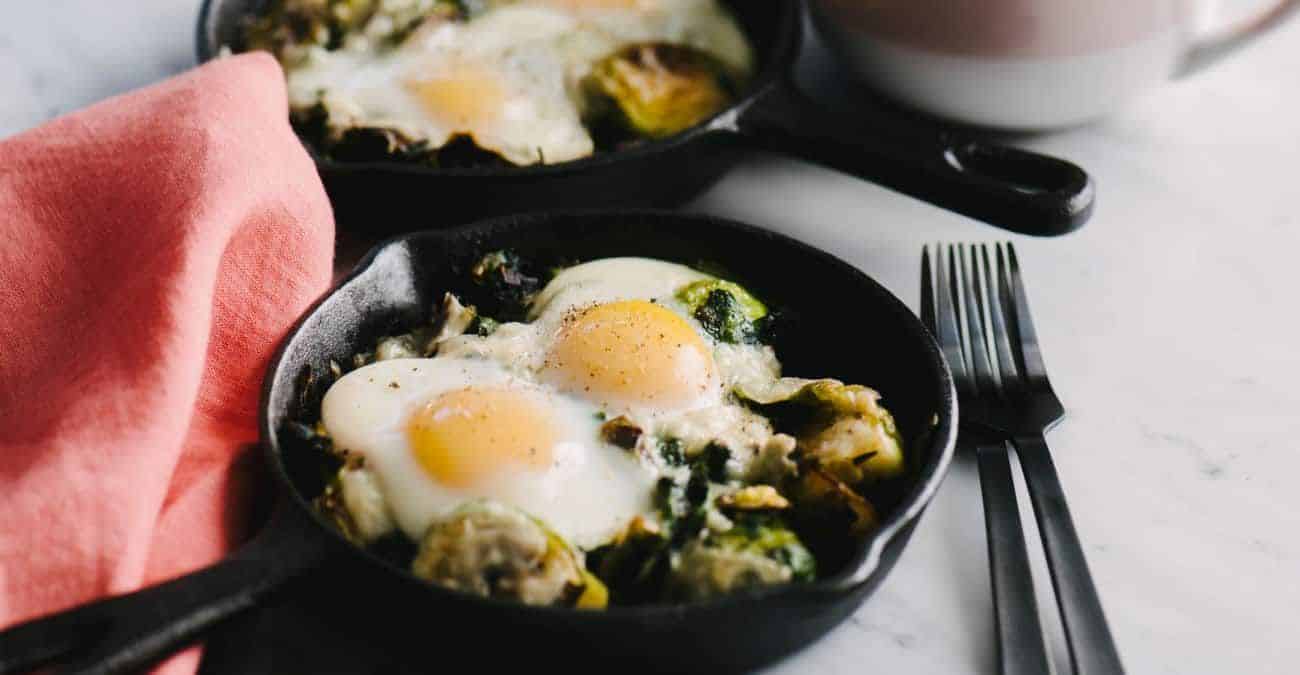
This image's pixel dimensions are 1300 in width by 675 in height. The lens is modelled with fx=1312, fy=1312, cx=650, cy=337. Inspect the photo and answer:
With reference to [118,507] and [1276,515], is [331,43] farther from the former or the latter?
[1276,515]

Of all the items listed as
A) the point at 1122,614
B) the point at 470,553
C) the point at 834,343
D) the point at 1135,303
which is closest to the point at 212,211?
the point at 470,553

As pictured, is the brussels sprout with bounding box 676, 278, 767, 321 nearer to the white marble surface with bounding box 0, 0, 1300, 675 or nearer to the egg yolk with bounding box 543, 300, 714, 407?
the egg yolk with bounding box 543, 300, 714, 407

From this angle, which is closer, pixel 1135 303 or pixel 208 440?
pixel 208 440

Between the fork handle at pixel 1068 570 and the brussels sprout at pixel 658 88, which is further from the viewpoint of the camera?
the brussels sprout at pixel 658 88

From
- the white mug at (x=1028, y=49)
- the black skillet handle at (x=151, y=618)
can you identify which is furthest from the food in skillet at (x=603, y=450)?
the white mug at (x=1028, y=49)

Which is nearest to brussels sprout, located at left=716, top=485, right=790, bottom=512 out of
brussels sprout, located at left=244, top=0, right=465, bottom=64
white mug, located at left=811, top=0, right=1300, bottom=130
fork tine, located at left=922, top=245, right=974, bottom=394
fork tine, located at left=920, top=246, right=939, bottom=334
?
fork tine, located at left=922, top=245, right=974, bottom=394

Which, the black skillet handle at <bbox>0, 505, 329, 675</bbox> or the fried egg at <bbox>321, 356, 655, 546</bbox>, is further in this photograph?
the fried egg at <bbox>321, 356, 655, 546</bbox>

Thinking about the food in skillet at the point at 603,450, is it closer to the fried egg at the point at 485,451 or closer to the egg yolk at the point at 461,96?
the fried egg at the point at 485,451
